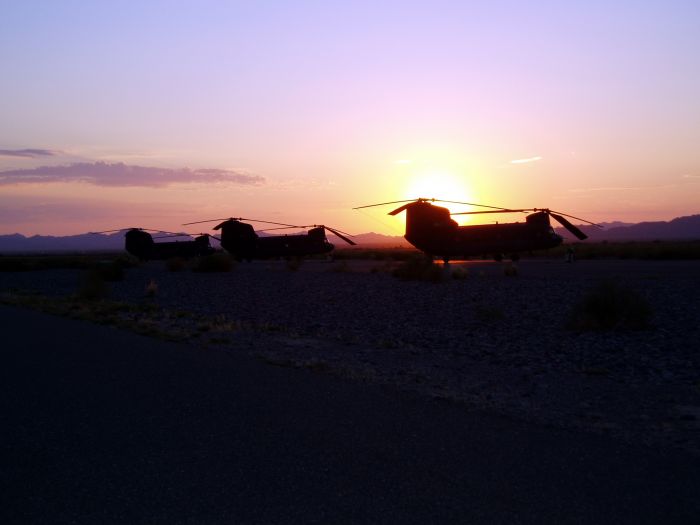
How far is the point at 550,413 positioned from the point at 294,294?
80.7ft

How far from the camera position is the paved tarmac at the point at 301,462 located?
5.81m

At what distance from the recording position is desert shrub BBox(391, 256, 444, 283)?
131ft

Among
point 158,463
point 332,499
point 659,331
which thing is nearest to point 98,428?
point 158,463

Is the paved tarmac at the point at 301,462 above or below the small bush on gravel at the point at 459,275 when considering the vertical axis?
below

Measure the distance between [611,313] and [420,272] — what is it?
2215cm

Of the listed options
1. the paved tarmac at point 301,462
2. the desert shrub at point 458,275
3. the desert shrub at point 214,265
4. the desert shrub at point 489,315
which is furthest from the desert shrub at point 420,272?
the paved tarmac at point 301,462

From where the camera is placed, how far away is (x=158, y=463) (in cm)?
712

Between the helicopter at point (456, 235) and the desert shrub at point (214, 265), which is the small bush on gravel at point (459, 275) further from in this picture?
the desert shrub at point (214, 265)

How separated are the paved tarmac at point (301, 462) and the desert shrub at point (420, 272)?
28.7 m

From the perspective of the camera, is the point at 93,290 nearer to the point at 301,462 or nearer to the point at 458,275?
the point at 458,275

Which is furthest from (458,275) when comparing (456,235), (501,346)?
(501,346)

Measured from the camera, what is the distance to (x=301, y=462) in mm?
7082

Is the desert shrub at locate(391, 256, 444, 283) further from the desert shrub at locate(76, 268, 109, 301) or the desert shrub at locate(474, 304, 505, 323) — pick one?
the desert shrub at locate(474, 304, 505, 323)

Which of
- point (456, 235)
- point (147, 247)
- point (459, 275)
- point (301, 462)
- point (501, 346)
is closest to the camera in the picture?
point (301, 462)
